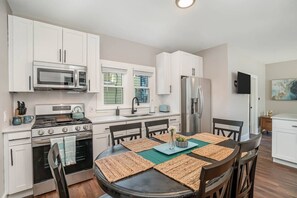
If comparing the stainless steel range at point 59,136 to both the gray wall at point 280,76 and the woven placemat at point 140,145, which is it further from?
the gray wall at point 280,76

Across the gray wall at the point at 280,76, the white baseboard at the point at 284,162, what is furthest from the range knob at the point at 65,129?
the gray wall at the point at 280,76

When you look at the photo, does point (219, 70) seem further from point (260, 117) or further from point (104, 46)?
point (260, 117)

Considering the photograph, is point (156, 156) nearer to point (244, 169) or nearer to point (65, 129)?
point (244, 169)

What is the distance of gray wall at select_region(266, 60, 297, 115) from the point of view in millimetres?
5430

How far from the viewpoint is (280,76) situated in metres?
5.71

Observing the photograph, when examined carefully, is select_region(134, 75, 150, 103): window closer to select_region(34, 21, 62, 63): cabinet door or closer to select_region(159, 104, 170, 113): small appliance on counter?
select_region(159, 104, 170, 113): small appliance on counter

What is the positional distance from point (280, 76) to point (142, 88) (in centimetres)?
545

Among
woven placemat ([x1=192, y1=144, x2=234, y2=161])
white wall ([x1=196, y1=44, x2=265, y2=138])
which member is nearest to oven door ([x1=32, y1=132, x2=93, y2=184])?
woven placemat ([x1=192, y1=144, x2=234, y2=161])

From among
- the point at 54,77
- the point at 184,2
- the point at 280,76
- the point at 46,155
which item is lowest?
the point at 46,155

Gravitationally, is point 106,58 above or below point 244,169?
above

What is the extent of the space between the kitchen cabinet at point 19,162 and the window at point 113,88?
1.55 meters

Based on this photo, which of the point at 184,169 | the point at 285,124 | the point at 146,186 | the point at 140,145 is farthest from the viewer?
the point at 285,124

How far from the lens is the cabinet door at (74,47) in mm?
2508

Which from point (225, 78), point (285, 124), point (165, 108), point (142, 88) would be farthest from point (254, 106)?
point (142, 88)
